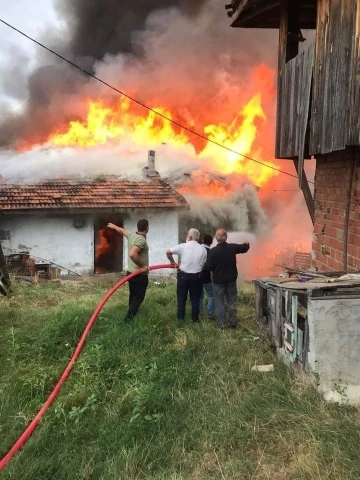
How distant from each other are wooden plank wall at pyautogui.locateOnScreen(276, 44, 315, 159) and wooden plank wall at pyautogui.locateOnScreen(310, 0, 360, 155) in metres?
0.20

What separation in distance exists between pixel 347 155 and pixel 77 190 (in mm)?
11572

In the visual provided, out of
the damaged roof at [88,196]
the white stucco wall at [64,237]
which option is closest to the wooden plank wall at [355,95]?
the damaged roof at [88,196]

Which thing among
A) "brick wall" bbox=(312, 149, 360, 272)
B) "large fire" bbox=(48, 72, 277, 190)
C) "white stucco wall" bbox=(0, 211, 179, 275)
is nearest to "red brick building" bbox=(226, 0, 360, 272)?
"brick wall" bbox=(312, 149, 360, 272)

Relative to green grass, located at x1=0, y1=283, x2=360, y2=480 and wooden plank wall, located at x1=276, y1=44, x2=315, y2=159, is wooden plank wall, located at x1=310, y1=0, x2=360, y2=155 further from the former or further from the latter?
green grass, located at x1=0, y1=283, x2=360, y2=480

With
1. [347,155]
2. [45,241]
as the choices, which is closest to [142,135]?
[45,241]

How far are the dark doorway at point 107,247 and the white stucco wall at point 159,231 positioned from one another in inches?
18.9

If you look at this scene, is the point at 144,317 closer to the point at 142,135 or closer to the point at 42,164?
the point at 42,164

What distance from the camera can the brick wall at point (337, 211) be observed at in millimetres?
5801

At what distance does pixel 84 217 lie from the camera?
1547 centimetres

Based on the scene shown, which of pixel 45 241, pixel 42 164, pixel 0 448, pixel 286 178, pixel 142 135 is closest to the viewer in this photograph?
pixel 0 448

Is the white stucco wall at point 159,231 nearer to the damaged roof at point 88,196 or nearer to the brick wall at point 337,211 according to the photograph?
the damaged roof at point 88,196

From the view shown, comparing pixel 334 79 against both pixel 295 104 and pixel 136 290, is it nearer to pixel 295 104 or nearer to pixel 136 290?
pixel 295 104

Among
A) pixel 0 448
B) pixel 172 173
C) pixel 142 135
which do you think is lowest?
pixel 0 448

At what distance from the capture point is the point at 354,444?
356cm
